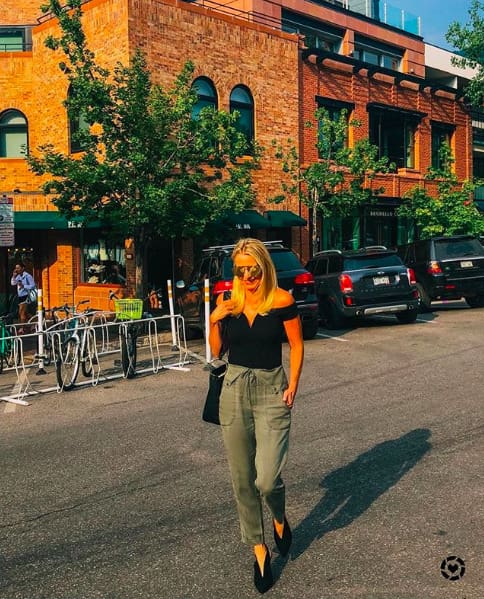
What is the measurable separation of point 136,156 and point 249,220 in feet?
21.0

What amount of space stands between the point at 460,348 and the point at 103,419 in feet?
22.1

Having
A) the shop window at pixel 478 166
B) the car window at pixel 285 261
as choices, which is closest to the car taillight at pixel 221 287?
the car window at pixel 285 261

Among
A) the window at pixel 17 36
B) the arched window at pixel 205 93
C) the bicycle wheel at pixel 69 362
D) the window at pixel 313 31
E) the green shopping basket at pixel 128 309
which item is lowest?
the bicycle wheel at pixel 69 362

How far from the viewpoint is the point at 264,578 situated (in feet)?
12.5

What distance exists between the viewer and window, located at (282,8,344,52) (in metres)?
32.5

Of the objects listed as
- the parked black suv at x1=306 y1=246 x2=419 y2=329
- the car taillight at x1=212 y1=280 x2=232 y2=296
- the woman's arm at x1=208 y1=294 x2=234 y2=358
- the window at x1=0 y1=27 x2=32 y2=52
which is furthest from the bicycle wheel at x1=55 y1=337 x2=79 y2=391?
the window at x1=0 y1=27 x2=32 y2=52

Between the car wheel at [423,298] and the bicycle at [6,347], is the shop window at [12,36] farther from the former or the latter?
the car wheel at [423,298]

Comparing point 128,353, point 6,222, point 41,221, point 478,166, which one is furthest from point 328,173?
point 478,166

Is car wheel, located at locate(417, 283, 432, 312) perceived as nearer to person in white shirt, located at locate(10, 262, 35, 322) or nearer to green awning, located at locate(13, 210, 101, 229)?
green awning, located at locate(13, 210, 101, 229)

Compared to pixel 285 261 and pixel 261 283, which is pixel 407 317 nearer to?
pixel 285 261

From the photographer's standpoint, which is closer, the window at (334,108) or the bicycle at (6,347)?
the bicycle at (6,347)

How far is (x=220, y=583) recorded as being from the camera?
3.87 m

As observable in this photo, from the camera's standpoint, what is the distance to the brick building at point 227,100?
66.0 ft

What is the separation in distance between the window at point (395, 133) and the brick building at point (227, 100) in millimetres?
41
